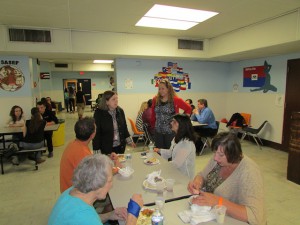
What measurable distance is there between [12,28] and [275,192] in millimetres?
5814

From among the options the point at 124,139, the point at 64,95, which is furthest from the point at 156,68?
the point at 64,95

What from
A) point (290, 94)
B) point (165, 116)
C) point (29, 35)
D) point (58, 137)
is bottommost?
point (58, 137)

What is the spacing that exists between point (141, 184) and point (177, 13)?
9.99ft

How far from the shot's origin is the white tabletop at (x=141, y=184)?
1.68 meters

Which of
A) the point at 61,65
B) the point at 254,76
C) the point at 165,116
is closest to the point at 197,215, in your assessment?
the point at 165,116

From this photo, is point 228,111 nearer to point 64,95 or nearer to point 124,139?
point 124,139

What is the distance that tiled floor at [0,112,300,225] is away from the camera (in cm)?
272

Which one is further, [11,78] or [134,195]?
[11,78]

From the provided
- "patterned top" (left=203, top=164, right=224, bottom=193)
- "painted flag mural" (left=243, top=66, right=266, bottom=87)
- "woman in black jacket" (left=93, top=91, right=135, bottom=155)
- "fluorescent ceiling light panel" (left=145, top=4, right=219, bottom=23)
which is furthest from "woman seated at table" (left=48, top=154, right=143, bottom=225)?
"painted flag mural" (left=243, top=66, right=266, bottom=87)

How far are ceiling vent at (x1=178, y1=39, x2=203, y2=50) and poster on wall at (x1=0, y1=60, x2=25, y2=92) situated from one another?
415cm

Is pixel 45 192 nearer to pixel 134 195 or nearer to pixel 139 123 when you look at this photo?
pixel 134 195

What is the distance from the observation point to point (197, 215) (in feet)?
4.55

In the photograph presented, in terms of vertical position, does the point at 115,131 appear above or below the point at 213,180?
above

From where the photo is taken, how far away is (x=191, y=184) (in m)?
1.81
